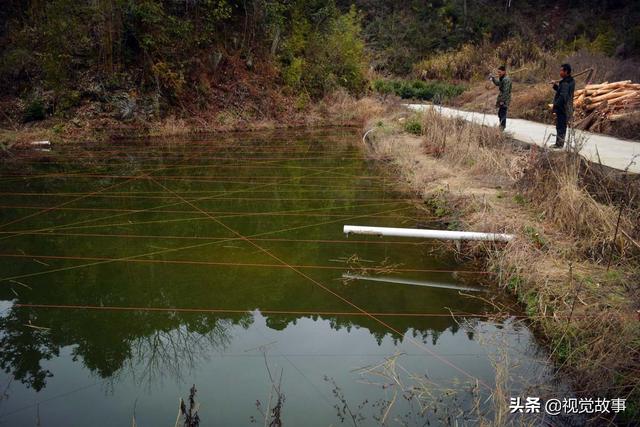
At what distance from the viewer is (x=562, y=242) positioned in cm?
428

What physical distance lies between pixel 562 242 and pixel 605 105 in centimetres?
629

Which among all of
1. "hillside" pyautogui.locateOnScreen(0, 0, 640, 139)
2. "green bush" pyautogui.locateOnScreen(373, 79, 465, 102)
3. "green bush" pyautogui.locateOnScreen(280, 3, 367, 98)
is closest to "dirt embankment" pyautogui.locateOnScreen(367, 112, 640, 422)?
"hillside" pyautogui.locateOnScreen(0, 0, 640, 139)

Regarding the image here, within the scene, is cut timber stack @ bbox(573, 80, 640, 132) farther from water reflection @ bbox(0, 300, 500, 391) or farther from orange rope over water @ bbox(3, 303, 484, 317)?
water reflection @ bbox(0, 300, 500, 391)

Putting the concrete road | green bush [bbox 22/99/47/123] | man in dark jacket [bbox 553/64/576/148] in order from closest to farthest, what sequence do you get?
the concrete road, man in dark jacket [bbox 553/64/576/148], green bush [bbox 22/99/47/123]

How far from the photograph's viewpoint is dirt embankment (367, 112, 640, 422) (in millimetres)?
2883

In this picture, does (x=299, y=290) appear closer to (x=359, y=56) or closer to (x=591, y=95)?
(x=591, y=95)

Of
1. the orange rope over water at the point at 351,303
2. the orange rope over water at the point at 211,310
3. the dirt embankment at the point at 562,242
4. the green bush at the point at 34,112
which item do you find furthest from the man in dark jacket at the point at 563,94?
the green bush at the point at 34,112

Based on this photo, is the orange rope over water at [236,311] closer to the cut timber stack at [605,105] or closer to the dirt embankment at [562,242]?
the dirt embankment at [562,242]

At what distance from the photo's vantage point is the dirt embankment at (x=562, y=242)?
288 cm

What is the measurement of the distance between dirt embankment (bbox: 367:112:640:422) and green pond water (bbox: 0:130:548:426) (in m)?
0.28

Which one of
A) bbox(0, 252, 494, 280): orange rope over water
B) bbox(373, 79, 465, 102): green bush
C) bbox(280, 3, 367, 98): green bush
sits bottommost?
bbox(0, 252, 494, 280): orange rope over water

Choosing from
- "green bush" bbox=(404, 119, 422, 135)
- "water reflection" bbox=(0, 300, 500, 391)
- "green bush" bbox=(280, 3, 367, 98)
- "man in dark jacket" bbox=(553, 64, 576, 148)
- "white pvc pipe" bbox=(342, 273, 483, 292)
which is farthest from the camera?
"green bush" bbox=(280, 3, 367, 98)

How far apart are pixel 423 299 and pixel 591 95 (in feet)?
25.9

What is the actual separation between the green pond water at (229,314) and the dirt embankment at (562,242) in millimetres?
285
